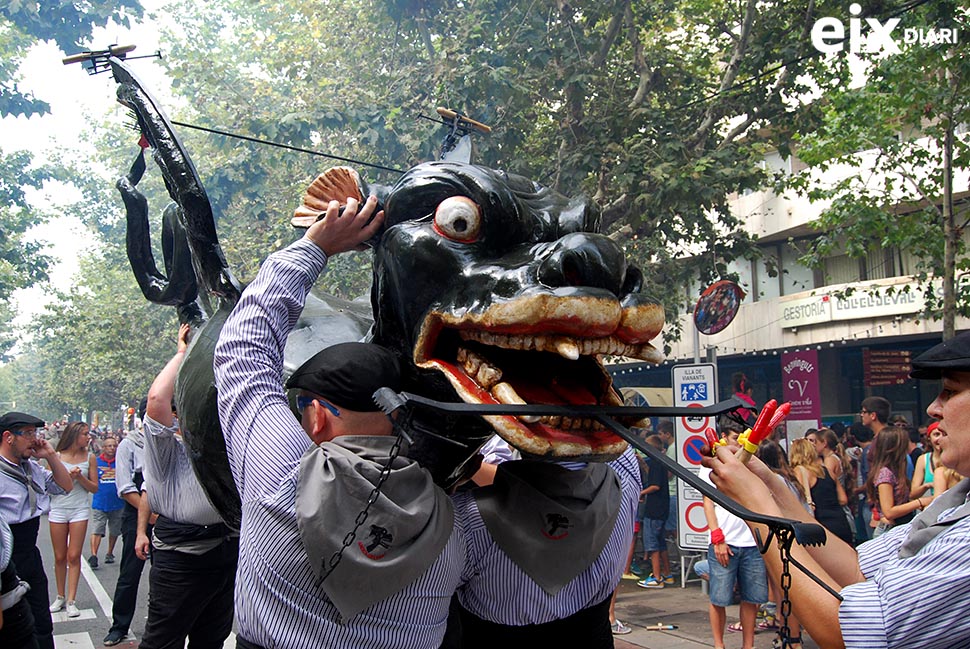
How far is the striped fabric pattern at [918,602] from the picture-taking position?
166 cm

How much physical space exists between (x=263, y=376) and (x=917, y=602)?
1426 mm

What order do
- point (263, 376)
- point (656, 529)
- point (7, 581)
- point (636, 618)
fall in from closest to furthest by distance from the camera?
point (263, 376)
point (7, 581)
point (636, 618)
point (656, 529)

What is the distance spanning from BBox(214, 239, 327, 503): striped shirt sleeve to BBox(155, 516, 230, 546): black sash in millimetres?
1918

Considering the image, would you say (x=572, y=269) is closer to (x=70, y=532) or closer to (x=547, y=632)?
(x=547, y=632)

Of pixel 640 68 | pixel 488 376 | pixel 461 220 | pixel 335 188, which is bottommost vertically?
pixel 488 376

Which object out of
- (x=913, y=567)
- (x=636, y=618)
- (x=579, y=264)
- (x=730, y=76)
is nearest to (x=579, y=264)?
(x=579, y=264)

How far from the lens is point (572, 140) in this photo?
9883 millimetres

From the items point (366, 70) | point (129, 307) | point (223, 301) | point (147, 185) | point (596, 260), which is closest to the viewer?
point (596, 260)

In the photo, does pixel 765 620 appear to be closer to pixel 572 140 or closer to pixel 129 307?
pixel 572 140

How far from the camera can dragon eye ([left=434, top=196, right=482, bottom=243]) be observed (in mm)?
1849

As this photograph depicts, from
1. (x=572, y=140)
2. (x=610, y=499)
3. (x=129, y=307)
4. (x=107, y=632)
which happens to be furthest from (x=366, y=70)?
(x=129, y=307)

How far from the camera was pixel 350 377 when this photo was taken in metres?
1.82

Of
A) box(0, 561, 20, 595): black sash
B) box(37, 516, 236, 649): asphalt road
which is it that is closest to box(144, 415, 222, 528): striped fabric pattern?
box(0, 561, 20, 595): black sash

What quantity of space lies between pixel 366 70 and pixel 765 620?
8.98 metres
